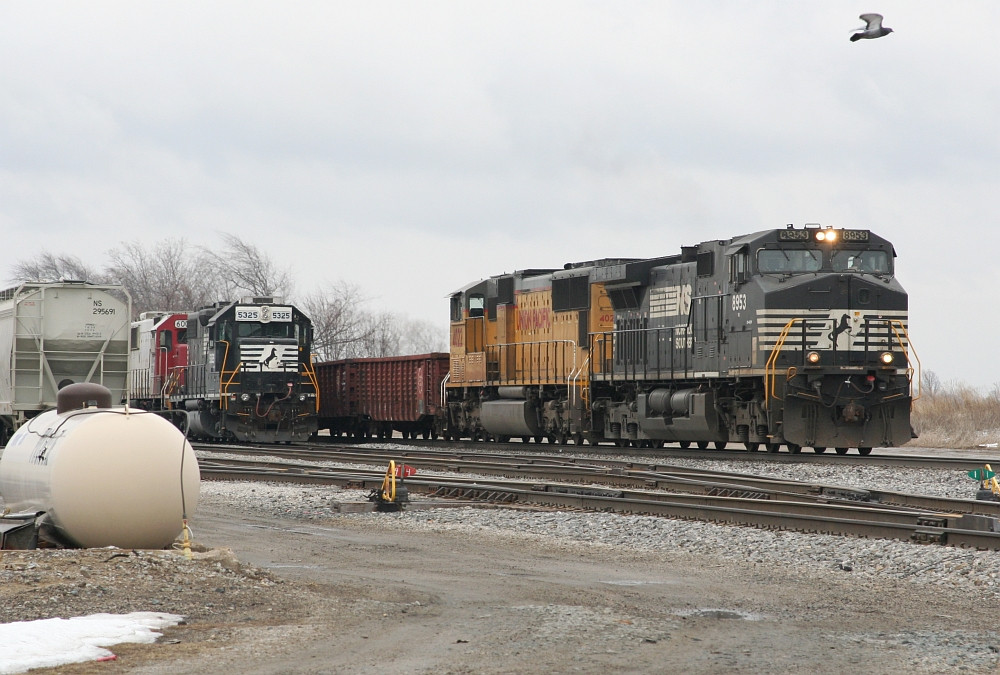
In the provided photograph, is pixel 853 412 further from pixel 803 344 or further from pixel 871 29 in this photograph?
pixel 871 29

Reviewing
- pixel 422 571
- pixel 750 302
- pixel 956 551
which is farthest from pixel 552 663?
pixel 750 302

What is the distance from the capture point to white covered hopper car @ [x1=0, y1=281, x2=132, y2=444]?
73.7 feet

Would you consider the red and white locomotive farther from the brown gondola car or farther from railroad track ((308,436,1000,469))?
railroad track ((308,436,1000,469))

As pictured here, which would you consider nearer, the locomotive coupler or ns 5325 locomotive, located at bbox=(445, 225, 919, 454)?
the locomotive coupler

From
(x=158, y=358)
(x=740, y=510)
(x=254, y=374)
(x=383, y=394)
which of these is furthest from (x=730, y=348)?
(x=158, y=358)

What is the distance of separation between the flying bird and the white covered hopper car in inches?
542

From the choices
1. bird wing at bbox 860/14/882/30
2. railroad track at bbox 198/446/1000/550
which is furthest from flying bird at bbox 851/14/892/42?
railroad track at bbox 198/446/1000/550

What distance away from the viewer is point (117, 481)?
9.67 m

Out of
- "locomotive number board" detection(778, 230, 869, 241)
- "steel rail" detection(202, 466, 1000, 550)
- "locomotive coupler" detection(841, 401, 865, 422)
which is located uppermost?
"locomotive number board" detection(778, 230, 869, 241)

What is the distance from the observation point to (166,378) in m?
34.8

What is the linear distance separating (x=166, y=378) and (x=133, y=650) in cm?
2905

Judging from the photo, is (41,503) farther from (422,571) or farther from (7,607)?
(422,571)

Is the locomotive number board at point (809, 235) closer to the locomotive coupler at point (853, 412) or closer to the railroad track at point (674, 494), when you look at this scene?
the locomotive coupler at point (853, 412)

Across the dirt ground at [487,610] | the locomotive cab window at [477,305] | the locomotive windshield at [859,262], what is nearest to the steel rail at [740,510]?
the dirt ground at [487,610]
